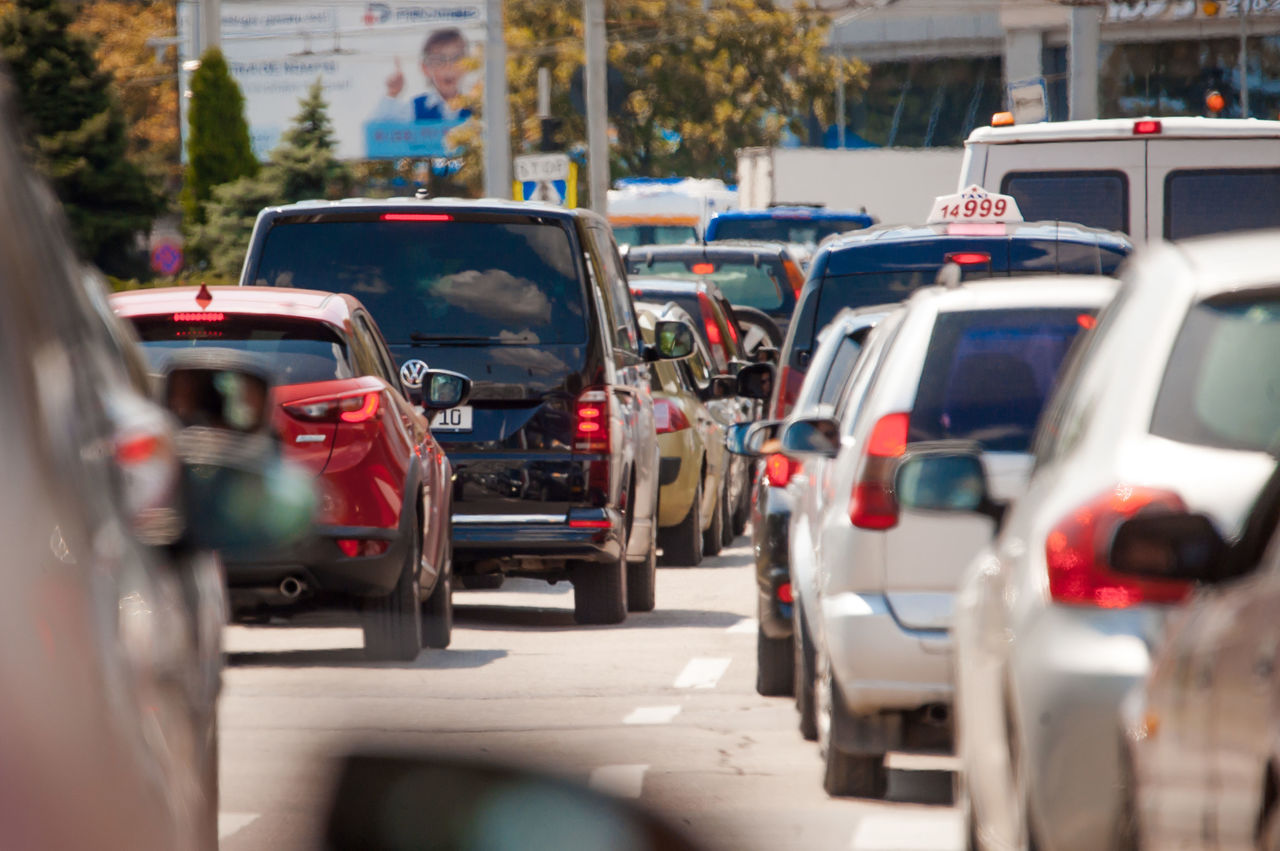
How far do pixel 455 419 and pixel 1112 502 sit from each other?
7.92 m

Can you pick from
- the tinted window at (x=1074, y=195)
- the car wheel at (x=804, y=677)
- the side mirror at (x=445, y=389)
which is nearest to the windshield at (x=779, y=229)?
the tinted window at (x=1074, y=195)

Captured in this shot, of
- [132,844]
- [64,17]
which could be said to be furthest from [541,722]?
[64,17]

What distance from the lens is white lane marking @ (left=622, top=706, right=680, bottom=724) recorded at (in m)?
8.79

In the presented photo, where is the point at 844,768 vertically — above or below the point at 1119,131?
below

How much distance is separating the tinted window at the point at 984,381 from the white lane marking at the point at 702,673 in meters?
2.93

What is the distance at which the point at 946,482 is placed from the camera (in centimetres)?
509

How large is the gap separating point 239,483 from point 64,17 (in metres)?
47.6

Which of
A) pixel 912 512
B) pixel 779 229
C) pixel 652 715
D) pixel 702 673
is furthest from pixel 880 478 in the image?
pixel 779 229

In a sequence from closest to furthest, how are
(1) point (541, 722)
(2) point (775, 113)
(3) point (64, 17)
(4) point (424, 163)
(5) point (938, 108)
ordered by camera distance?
(1) point (541, 722)
(3) point (64, 17)
(2) point (775, 113)
(4) point (424, 163)
(5) point (938, 108)

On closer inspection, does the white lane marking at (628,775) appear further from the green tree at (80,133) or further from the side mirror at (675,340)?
the green tree at (80,133)

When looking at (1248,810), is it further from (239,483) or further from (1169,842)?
(239,483)

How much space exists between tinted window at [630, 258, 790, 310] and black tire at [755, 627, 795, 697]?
14.2m

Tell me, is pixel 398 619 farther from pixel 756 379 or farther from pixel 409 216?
pixel 756 379

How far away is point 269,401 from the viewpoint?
333cm
